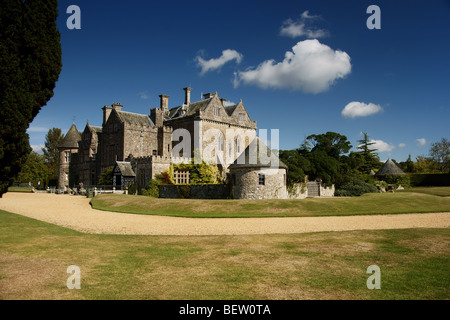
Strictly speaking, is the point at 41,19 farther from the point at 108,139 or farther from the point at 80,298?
the point at 108,139

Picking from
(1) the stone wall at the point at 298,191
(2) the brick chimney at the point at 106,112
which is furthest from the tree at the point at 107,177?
(1) the stone wall at the point at 298,191

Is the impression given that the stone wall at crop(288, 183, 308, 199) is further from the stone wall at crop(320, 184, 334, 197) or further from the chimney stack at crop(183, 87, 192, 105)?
Result: the chimney stack at crop(183, 87, 192, 105)

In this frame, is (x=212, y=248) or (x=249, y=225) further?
(x=249, y=225)

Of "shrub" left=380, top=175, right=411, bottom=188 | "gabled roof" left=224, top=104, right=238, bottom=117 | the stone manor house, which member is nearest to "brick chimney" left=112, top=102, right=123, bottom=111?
the stone manor house

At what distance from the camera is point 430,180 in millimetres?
50438

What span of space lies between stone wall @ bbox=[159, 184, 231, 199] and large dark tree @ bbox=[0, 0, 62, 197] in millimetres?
19212

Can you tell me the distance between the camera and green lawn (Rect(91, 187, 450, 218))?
2078cm

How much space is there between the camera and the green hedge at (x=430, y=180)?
162 feet

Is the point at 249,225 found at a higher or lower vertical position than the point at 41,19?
lower

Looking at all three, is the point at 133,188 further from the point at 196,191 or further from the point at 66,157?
the point at 66,157

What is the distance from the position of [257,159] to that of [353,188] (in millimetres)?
19756

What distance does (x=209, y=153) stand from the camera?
4259 cm
